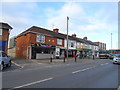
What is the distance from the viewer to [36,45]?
26188mm

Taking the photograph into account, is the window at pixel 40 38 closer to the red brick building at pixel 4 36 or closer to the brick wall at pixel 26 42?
the brick wall at pixel 26 42

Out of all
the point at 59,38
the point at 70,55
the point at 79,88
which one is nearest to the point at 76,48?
the point at 70,55

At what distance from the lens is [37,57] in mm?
26953

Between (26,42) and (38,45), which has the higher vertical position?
(26,42)

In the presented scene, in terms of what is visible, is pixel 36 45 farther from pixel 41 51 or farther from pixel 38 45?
pixel 41 51

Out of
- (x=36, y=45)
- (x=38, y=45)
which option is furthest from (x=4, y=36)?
(x=38, y=45)

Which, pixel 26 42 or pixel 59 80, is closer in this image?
pixel 59 80

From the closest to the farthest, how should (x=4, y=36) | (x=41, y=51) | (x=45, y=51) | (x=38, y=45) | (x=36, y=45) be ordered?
(x=4, y=36)
(x=36, y=45)
(x=38, y=45)
(x=41, y=51)
(x=45, y=51)

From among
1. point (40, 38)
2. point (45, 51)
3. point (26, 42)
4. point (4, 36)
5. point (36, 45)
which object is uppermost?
point (40, 38)

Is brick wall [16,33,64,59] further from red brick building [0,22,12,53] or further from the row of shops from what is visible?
red brick building [0,22,12,53]

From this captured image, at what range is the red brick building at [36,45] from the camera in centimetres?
2612

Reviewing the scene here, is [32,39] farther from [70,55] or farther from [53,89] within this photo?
[53,89]

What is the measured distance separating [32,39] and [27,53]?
320 centimetres

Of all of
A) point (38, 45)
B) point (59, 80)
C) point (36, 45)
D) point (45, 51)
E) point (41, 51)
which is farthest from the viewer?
point (45, 51)
